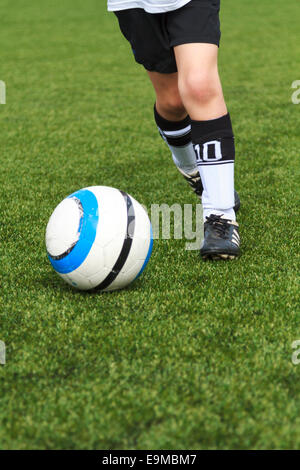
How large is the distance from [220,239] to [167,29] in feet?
3.30

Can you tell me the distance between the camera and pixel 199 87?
2.70 meters

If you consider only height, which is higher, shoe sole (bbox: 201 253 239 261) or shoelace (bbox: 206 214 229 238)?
shoelace (bbox: 206 214 229 238)

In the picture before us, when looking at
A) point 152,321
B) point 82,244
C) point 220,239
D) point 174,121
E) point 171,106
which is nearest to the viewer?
point 152,321

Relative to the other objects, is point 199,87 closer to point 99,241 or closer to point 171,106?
point 171,106

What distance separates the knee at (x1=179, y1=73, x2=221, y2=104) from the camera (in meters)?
2.69

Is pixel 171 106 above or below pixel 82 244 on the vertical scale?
above

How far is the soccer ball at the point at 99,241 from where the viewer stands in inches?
94.2

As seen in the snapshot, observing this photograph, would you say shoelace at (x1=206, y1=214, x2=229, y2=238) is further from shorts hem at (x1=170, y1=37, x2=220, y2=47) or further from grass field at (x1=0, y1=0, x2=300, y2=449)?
shorts hem at (x1=170, y1=37, x2=220, y2=47)

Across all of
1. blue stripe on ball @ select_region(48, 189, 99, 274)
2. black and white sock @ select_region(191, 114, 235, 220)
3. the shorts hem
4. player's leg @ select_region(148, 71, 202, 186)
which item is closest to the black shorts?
the shorts hem

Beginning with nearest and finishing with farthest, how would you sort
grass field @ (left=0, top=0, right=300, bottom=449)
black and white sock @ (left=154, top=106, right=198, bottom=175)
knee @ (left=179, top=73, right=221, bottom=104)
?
grass field @ (left=0, top=0, right=300, bottom=449) < knee @ (left=179, top=73, right=221, bottom=104) < black and white sock @ (left=154, top=106, right=198, bottom=175)

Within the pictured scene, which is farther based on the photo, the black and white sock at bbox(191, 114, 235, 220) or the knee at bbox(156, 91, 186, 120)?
the knee at bbox(156, 91, 186, 120)

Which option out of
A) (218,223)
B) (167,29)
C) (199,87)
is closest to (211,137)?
(199,87)

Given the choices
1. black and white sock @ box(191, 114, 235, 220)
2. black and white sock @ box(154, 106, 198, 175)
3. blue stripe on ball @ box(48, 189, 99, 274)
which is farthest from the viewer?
black and white sock @ box(154, 106, 198, 175)
